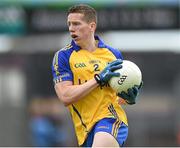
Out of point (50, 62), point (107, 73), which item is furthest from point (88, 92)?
point (50, 62)

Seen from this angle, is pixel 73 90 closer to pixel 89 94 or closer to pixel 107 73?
pixel 89 94

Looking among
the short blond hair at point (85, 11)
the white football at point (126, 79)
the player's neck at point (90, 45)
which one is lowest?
the white football at point (126, 79)

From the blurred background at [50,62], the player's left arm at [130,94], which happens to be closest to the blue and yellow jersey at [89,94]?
the player's left arm at [130,94]

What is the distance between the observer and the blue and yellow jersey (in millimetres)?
10281

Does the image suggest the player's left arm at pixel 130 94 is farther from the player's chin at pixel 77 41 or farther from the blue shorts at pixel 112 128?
the player's chin at pixel 77 41

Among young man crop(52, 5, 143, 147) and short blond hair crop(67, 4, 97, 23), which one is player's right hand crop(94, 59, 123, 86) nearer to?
young man crop(52, 5, 143, 147)

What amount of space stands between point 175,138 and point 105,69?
1207cm

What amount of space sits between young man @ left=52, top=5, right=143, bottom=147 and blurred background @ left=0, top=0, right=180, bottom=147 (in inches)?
369

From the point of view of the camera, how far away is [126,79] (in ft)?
33.0

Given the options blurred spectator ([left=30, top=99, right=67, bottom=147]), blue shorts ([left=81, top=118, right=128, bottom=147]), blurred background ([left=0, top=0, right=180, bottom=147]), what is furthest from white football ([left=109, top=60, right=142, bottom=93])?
blurred spectator ([left=30, top=99, right=67, bottom=147])

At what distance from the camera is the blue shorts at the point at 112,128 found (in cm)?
1017

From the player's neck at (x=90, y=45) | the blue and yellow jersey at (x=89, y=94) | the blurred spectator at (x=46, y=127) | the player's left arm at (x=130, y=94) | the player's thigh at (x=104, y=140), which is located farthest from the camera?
the blurred spectator at (x=46, y=127)

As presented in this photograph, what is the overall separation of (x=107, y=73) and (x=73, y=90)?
1.30 feet

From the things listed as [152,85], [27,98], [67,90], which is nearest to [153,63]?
[152,85]
